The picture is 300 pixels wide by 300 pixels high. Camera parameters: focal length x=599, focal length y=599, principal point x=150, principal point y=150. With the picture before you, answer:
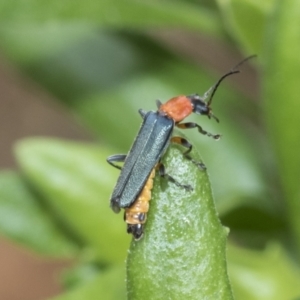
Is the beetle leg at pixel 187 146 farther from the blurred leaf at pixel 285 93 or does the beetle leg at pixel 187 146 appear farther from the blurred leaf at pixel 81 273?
the blurred leaf at pixel 81 273

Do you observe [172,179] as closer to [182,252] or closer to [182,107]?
[182,252]

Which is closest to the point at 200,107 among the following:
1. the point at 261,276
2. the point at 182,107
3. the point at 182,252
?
the point at 182,107

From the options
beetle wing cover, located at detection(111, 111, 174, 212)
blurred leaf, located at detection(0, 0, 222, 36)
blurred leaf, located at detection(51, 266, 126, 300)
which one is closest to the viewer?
beetle wing cover, located at detection(111, 111, 174, 212)

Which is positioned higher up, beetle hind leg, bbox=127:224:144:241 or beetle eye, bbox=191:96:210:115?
beetle eye, bbox=191:96:210:115

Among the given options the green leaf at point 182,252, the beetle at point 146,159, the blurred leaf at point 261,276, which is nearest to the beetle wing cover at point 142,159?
the beetle at point 146,159

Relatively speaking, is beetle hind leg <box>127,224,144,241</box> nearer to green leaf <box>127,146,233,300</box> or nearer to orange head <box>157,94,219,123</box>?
green leaf <box>127,146,233,300</box>

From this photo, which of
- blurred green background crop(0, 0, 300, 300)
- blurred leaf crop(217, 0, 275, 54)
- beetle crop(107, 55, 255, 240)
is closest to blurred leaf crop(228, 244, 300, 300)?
blurred green background crop(0, 0, 300, 300)

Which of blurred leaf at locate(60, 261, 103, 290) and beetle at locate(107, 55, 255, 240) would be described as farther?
blurred leaf at locate(60, 261, 103, 290)

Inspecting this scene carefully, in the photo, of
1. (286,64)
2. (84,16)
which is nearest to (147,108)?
(84,16)
